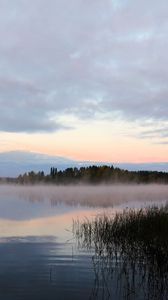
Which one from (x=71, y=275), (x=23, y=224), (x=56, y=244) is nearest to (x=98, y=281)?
(x=71, y=275)

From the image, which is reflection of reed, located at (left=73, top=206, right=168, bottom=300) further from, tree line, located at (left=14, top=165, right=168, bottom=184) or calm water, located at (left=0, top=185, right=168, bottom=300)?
tree line, located at (left=14, top=165, right=168, bottom=184)

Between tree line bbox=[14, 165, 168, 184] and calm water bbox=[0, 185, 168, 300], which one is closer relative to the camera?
calm water bbox=[0, 185, 168, 300]

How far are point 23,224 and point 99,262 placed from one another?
1245 centimetres

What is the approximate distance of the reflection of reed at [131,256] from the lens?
464 inches

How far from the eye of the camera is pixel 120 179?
130250 millimetres

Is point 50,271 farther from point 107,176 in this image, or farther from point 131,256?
point 107,176

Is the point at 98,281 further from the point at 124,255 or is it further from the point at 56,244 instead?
the point at 56,244

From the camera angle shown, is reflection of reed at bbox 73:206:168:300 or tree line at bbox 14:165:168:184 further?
tree line at bbox 14:165:168:184

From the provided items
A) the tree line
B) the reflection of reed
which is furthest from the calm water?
the tree line

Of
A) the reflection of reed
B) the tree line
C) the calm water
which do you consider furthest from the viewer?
the tree line

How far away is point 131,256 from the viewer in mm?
15242

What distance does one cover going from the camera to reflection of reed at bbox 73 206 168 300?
11.8 meters

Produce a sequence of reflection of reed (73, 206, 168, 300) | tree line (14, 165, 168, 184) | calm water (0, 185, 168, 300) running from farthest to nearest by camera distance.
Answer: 1. tree line (14, 165, 168, 184)
2. reflection of reed (73, 206, 168, 300)
3. calm water (0, 185, 168, 300)

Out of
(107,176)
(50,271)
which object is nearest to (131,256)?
(50,271)
